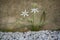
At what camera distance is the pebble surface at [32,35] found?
215 cm

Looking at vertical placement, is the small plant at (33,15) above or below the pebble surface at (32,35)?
above

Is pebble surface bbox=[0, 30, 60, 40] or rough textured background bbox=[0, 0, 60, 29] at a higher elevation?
rough textured background bbox=[0, 0, 60, 29]

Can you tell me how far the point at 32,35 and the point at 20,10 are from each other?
13.9 inches

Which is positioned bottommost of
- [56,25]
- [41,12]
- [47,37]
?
[47,37]

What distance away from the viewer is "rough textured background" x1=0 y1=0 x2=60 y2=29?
86.6 inches

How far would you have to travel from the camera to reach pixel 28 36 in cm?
216

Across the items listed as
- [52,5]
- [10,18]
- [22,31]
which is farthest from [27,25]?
[52,5]

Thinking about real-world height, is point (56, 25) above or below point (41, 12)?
below

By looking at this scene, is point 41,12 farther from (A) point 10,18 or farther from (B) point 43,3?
(A) point 10,18

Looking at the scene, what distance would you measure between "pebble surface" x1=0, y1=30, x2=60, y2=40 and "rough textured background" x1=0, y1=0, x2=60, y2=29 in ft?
0.26

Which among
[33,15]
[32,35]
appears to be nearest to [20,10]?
[33,15]

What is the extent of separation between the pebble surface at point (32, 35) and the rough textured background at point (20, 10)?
0.08 metres

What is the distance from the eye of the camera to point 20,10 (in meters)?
2.23

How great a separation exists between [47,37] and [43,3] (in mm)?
437
